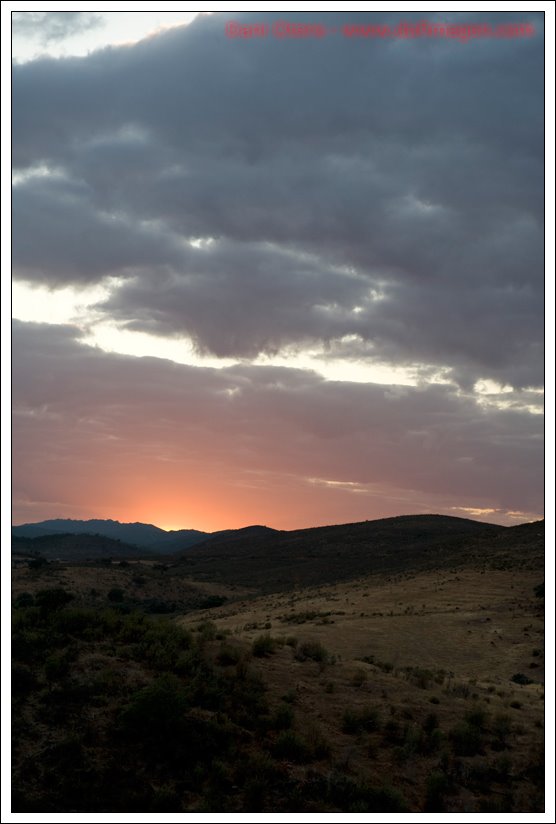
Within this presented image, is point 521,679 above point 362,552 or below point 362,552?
above

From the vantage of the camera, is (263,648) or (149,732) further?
(263,648)

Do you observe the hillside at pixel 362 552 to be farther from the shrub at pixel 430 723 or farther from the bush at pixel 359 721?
the bush at pixel 359 721

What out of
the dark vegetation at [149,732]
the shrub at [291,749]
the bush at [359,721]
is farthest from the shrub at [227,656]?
the shrub at [291,749]

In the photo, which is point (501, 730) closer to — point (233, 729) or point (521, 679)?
point (233, 729)

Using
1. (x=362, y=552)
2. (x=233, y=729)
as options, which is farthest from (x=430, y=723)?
(x=362, y=552)

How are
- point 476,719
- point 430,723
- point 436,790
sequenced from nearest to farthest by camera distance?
point 436,790 < point 430,723 < point 476,719

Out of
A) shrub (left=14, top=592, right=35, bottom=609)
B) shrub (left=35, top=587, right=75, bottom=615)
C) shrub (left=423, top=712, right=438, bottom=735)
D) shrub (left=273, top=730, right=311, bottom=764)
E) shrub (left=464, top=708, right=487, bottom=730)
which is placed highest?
shrub (left=35, top=587, right=75, bottom=615)

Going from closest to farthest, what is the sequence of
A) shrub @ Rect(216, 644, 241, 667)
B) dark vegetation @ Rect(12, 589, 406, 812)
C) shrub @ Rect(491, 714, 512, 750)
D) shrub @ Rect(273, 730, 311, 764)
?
dark vegetation @ Rect(12, 589, 406, 812) → shrub @ Rect(273, 730, 311, 764) → shrub @ Rect(491, 714, 512, 750) → shrub @ Rect(216, 644, 241, 667)

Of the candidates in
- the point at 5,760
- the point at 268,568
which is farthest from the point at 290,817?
the point at 268,568

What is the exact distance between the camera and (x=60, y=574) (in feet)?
308

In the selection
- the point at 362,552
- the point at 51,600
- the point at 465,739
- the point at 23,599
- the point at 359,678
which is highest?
the point at 51,600

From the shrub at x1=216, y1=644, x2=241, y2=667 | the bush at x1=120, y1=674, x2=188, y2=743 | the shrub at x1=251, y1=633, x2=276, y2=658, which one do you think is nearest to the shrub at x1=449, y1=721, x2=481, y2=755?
the shrub at x1=216, y1=644, x2=241, y2=667

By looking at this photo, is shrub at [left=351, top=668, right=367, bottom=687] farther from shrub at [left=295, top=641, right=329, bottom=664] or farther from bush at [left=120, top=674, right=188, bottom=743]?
bush at [left=120, top=674, right=188, bottom=743]

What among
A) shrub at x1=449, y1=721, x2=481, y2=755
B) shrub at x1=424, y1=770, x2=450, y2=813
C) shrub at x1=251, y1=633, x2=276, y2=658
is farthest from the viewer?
shrub at x1=251, y1=633, x2=276, y2=658
